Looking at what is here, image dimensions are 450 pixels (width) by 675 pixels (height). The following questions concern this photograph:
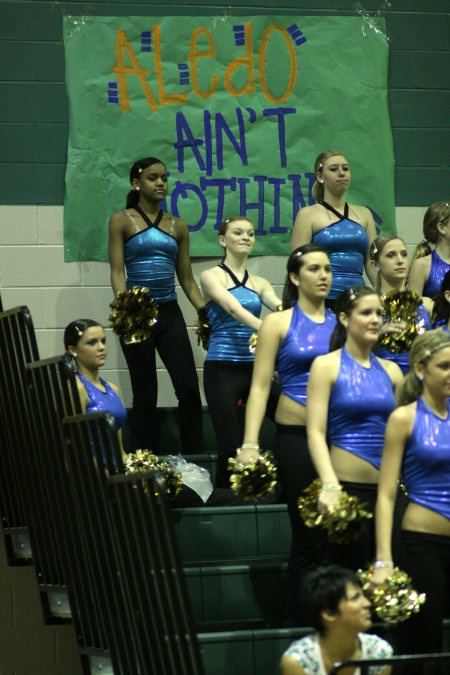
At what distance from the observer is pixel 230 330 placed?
18.4ft

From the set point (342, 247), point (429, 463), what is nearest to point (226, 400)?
point (342, 247)

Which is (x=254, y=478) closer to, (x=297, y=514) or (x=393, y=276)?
(x=297, y=514)

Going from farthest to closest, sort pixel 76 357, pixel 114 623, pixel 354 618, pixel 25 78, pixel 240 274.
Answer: pixel 25 78, pixel 240 274, pixel 76 357, pixel 114 623, pixel 354 618

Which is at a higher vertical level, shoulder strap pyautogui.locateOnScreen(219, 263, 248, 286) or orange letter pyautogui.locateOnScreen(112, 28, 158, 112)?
orange letter pyautogui.locateOnScreen(112, 28, 158, 112)

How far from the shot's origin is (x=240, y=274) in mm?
5703

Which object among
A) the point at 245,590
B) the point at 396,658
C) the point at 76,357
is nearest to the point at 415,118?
the point at 76,357

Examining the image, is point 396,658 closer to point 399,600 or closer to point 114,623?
point 399,600

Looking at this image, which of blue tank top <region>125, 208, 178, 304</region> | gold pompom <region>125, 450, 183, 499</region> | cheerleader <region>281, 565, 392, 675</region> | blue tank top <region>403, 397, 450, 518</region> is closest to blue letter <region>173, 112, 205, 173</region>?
blue tank top <region>125, 208, 178, 304</region>

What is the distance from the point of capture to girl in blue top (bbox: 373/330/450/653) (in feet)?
12.9

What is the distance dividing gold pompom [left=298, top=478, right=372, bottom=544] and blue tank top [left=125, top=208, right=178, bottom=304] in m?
2.23

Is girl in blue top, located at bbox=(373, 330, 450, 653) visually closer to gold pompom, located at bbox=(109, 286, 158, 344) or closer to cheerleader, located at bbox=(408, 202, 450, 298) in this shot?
cheerleader, located at bbox=(408, 202, 450, 298)

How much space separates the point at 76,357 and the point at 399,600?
2.12m

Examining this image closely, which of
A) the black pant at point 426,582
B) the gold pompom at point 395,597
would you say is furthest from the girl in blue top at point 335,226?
the gold pompom at point 395,597

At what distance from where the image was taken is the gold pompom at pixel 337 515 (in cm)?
398
